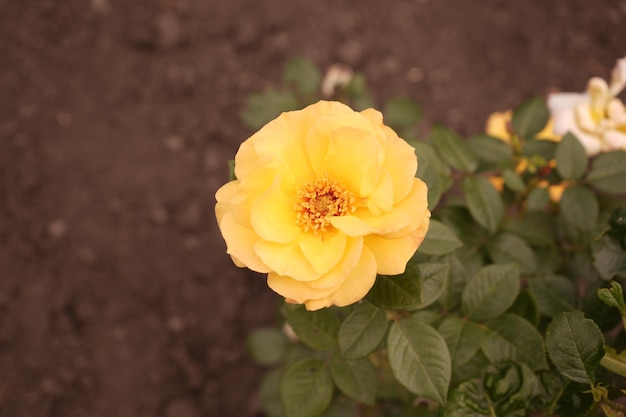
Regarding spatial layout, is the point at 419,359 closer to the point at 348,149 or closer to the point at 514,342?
the point at 514,342

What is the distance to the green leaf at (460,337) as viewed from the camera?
3.72ft

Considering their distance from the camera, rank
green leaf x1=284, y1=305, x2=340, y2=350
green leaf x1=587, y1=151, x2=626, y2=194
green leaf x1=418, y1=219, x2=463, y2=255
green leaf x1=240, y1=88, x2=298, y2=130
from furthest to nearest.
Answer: green leaf x1=240, y1=88, x2=298, y2=130 < green leaf x1=587, y1=151, x2=626, y2=194 < green leaf x1=284, y1=305, x2=340, y2=350 < green leaf x1=418, y1=219, x2=463, y2=255

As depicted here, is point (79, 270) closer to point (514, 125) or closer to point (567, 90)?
point (514, 125)

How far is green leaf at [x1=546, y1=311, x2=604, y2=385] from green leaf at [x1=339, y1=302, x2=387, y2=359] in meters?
0.30

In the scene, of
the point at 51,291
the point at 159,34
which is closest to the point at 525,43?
the point at 159,34

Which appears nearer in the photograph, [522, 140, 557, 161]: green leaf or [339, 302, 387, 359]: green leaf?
[339, 302, 387, 359]: green leaf

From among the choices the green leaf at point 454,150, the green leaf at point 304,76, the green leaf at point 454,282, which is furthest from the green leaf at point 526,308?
the green leaf at point 304,76

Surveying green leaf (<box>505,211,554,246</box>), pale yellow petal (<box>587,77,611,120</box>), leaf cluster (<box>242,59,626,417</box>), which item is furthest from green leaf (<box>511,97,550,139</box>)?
green leaf (<box>505,211,554,246</box>)

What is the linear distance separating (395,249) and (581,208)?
0.70 m

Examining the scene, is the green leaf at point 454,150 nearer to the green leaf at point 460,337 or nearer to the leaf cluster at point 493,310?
the leaf cluster at point 493,310

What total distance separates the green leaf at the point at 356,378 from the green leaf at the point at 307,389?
0.10 feet

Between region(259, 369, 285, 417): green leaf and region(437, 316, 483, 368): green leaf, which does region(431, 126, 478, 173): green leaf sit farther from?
region(259, 369, 285, 417): green leaf

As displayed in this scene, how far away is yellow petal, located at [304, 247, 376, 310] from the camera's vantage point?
2.85 feet

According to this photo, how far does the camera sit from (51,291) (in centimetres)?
224
